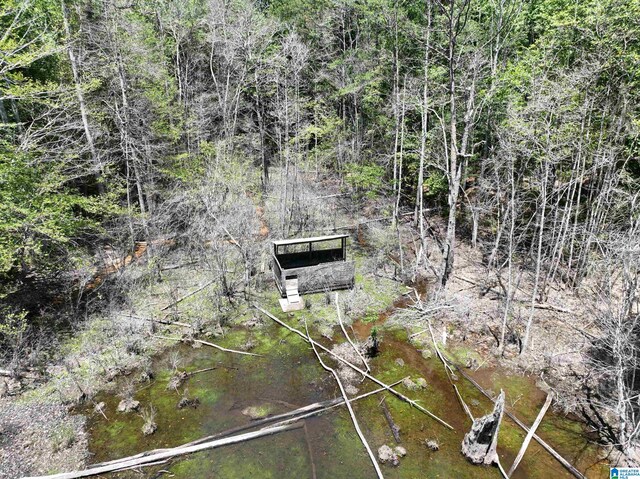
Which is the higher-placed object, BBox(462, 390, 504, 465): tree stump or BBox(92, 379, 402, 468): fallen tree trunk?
BBox(462, 390, 504, 465): tree stump

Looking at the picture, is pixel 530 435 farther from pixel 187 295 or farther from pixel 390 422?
pixel 187 295

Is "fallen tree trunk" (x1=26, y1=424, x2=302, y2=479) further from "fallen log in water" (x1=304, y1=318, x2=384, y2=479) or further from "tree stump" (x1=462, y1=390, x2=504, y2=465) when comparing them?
"tree stump" (x1=462, y1=390, x2=504, y2=465)

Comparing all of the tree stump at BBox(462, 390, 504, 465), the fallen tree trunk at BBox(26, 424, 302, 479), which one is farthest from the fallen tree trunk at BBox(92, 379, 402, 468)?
the tree stump at BBox(462, 390, 504, 465)

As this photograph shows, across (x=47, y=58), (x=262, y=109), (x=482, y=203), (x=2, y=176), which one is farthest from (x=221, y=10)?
(x=482, y=203)

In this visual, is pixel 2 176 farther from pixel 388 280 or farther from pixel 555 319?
pixel 555 319

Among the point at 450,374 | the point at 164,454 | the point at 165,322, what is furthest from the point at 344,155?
the point at 164,454

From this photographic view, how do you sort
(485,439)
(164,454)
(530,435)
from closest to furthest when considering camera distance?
1. (485,439)
2. (164,454)
3. (530,435)
